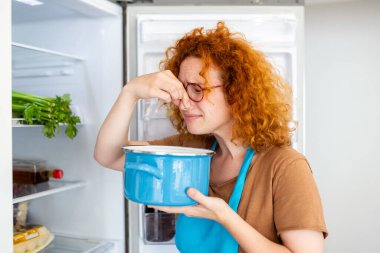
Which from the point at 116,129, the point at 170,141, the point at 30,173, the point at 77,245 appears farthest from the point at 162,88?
the point at 77,245

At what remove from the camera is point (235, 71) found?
101cm

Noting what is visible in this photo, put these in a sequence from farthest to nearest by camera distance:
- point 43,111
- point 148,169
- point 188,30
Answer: point 188,30, point 43,111, point 148,169

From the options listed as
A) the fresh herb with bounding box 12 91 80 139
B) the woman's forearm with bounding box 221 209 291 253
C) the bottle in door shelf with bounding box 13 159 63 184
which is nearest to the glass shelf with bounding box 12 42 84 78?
the fresh herb with bounding box 12 91 80 139

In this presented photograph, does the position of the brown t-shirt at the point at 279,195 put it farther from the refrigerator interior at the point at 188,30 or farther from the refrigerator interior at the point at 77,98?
the refrigerator interior at the point at 77,98

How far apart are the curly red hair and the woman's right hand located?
78mm

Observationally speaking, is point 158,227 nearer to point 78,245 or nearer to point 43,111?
point 78,245

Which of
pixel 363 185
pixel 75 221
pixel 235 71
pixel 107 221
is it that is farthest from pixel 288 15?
pixel 75 221

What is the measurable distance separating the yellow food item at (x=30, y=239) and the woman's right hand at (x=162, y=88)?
0.63 m

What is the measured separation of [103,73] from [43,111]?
0.31m

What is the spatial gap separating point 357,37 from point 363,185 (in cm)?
71

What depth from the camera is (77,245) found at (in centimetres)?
147

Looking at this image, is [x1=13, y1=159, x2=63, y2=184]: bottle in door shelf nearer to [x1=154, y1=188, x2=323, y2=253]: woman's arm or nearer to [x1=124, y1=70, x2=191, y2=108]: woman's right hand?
[x1=124, y1=70, x2=191, y2=108]: woman's right hand

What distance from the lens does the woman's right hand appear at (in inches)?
39.1

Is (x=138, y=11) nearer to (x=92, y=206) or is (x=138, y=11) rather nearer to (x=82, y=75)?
(x=82, y=75)
